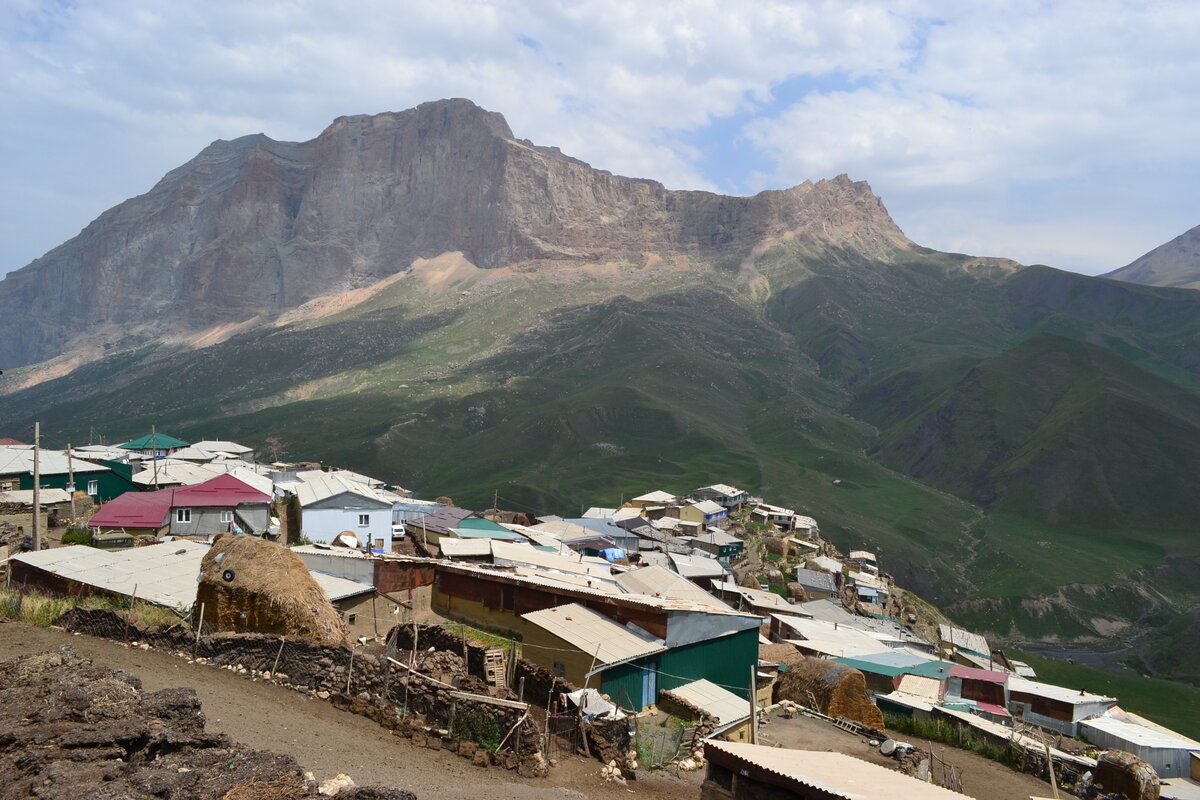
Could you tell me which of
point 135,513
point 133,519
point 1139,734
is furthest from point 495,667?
point 1139,734

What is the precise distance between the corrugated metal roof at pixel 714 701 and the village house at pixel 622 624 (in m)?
0.64

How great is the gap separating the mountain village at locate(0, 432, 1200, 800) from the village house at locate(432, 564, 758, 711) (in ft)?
0.24

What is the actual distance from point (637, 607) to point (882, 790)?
13.5m

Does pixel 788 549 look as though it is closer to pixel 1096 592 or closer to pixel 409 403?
pixel 1096 592

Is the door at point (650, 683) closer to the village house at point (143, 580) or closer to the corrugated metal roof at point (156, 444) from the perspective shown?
the village house at point (143, 580)

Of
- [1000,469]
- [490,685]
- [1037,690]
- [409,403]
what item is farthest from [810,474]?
[490,685]

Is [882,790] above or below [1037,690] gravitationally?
above

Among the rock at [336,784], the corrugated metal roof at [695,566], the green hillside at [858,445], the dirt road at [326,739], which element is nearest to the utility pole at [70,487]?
the dirt road at [326,739]

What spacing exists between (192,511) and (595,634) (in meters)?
22.2

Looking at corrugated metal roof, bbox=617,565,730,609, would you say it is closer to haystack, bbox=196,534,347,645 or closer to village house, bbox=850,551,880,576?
haystack, bbox=196,534,347,645

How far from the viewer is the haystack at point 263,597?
17359 mm

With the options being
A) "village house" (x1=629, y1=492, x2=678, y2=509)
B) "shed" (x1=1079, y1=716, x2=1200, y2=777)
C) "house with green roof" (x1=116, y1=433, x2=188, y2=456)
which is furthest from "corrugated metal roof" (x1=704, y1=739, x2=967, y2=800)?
"village house" (x1=629, y1=492, x2=678, y2=509)

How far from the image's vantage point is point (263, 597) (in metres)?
17.5

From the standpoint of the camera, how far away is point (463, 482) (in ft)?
389
